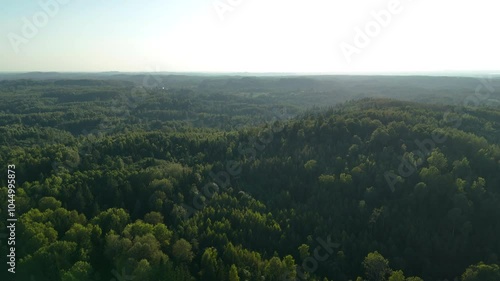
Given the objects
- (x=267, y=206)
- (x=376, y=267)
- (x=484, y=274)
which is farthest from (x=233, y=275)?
(x=484, y=274)

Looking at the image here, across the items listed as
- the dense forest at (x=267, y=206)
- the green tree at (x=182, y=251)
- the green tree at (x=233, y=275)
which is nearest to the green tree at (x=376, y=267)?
the dense forest at (x=267, y=206)

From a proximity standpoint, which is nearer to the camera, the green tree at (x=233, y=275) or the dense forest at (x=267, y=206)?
the green tree at (x=233, y=275)

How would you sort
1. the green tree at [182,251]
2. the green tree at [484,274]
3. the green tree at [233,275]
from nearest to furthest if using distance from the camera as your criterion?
1. the green tree at [233,275]
2. the green tree at [484,274]
3. the green tree at [182,251]

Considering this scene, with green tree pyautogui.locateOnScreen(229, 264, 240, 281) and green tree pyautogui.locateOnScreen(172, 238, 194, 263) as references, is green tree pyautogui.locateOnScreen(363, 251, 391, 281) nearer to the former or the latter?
green tree pyautogui.locateOnScreen(229, 264, 240, 281)

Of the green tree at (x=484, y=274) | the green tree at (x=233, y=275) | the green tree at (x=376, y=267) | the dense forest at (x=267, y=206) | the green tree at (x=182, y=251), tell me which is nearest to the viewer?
the green tree at (x=233, y=275)

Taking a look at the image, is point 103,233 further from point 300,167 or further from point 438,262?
point 438,262

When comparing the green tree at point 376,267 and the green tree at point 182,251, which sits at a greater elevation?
the green tree at point 182,251

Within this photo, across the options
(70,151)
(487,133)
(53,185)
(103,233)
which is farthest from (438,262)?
(70,151)

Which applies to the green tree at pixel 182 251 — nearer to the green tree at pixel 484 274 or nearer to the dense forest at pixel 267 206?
the dense forest at pixel 267 206

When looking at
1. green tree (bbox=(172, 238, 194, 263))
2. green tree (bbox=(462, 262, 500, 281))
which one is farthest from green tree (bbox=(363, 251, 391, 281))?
green tree (bbox=(172, 238, 194, 263))
